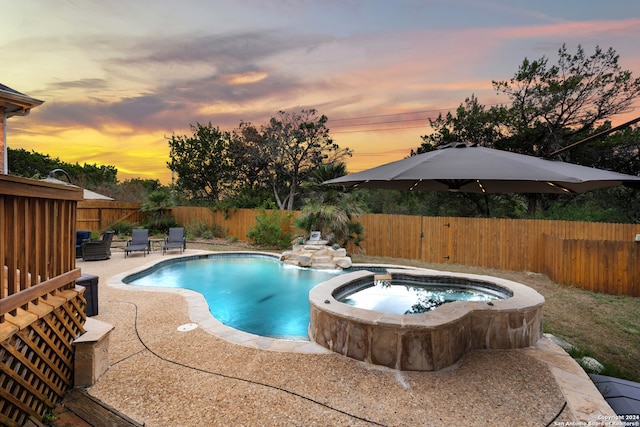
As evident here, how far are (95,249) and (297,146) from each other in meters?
13.5

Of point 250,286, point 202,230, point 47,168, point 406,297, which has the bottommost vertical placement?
point 250,286

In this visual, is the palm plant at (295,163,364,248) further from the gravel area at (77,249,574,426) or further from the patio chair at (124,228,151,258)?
the gravel area at (77,249,574,426)

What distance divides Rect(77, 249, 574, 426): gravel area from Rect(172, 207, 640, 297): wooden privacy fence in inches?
196

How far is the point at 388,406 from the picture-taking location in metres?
2.71

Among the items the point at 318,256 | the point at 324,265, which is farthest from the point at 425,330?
the point at 318,256

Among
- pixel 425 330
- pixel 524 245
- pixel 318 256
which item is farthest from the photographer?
pixel 318 256

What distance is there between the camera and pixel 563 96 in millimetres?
13539

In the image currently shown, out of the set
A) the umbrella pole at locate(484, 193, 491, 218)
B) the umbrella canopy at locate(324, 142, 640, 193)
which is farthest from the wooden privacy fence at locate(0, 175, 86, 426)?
the umbrella pole at locate(484, 193, 491, 218)

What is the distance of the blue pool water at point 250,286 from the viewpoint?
5.55 metres

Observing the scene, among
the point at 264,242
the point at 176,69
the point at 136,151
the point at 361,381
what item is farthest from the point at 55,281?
the point at 136,151

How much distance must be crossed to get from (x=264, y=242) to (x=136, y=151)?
737 cm

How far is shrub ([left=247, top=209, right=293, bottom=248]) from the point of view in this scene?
44.0 ft

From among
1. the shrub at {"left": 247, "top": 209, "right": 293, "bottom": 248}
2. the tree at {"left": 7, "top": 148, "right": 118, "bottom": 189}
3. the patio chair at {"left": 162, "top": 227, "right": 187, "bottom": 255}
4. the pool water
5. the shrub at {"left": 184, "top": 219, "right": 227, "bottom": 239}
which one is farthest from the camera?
the tree at {"left": 7, "top": 148, "right": 118, "bottom": 189}

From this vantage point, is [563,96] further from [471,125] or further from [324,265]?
[324,265]
